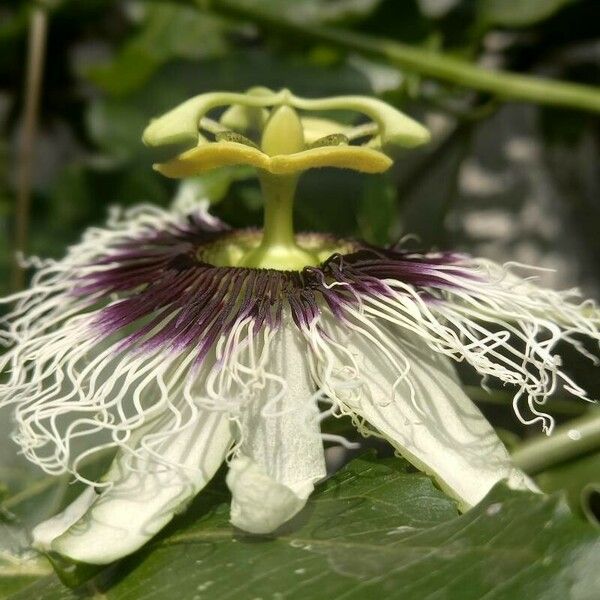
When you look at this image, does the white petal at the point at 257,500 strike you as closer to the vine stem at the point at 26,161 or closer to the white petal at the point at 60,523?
the white petal at the point at 60,523

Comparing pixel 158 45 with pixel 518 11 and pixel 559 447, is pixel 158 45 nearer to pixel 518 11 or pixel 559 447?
pixel 518 11

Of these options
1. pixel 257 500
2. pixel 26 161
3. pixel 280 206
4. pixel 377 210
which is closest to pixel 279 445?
pixel 257 500

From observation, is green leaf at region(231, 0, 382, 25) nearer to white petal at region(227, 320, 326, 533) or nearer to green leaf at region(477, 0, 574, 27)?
green leaf at region(477, 0, 574, 27)

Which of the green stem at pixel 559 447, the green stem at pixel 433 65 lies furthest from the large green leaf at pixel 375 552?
the green stem at pixel 433 65

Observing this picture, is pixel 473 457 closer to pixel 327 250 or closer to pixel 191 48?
pixel 327 250

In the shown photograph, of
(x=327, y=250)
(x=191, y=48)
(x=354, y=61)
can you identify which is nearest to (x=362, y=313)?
(x=327, y=250)

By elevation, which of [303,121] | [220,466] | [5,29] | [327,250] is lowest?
[220,466]

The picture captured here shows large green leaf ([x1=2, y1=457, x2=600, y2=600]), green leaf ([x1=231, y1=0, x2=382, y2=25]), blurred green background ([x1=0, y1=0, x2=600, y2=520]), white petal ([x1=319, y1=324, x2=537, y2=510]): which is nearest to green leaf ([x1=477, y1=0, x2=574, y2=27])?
blurred green background ([x1=0, y1=0, x2=600, y2=520])
